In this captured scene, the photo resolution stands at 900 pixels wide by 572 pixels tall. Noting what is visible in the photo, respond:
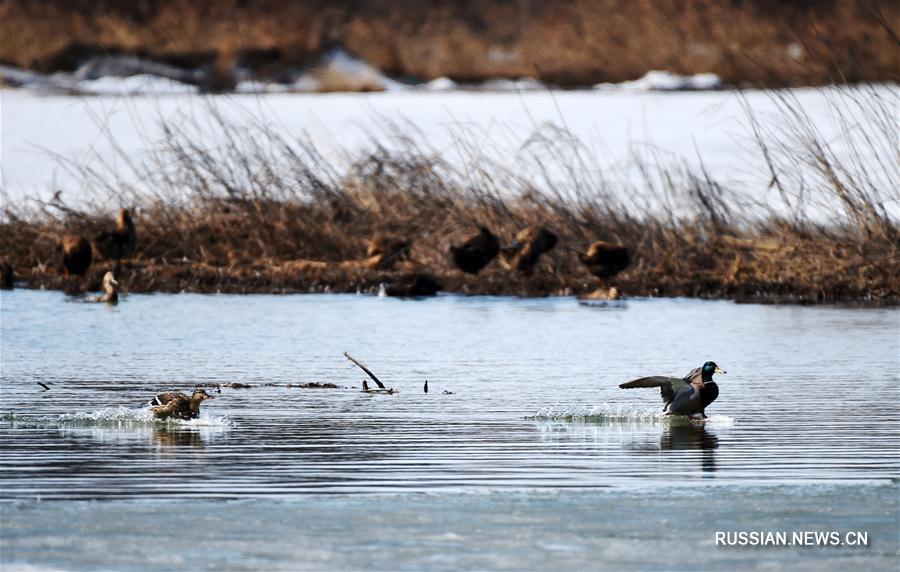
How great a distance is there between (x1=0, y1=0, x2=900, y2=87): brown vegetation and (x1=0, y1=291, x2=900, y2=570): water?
19970 mm

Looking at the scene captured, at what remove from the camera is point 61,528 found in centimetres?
693

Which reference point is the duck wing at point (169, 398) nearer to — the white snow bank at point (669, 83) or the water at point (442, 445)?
the water at point (442, 445)

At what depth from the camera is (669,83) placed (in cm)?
3556

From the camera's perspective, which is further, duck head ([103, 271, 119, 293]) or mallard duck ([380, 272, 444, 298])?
mallard duck ([380, 272, 444, 298])

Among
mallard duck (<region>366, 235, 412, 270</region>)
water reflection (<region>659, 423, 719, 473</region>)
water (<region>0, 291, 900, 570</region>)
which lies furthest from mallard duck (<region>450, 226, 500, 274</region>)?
water reflection (<region>659, 423, 719, 473</region>)

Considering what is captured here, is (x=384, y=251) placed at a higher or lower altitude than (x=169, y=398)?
higher

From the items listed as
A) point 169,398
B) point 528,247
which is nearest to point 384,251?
point 528,247

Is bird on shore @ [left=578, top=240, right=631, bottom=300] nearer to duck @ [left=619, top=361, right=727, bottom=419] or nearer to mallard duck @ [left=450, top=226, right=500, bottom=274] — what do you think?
mallard duck @ [left=450, top=226, right=500, bottom=274]

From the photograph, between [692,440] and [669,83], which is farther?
[669,83]

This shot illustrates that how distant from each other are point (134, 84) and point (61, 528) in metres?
31.5

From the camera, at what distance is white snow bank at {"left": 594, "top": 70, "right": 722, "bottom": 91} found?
35250 millimetres

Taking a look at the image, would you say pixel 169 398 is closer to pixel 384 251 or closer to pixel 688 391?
pixel 688 391

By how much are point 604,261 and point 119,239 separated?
4.75 meters

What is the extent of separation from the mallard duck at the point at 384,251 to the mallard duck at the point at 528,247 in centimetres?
110
